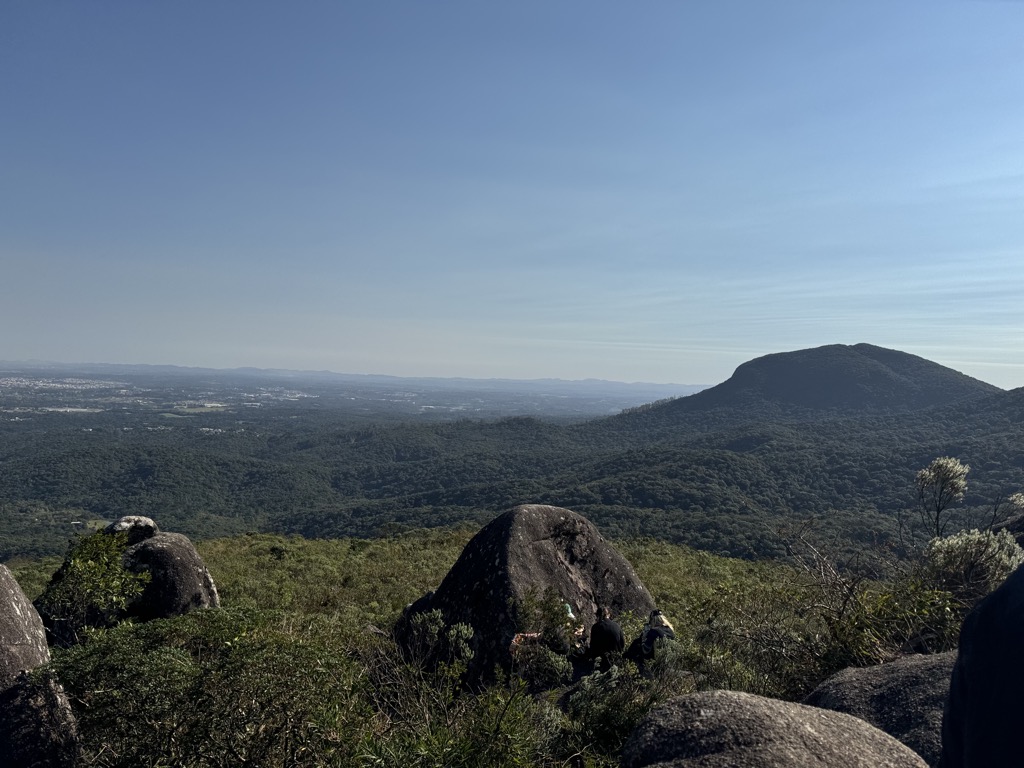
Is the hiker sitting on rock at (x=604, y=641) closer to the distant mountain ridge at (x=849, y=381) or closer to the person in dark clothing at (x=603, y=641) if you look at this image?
the person in dark clothing at (x=603, y=641)

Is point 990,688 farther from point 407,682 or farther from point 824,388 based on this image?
point 824,388

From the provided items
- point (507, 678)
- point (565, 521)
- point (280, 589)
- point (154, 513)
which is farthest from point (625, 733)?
point (154, 513)

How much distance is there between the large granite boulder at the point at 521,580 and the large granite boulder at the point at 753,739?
4.17 m

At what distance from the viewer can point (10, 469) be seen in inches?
6245

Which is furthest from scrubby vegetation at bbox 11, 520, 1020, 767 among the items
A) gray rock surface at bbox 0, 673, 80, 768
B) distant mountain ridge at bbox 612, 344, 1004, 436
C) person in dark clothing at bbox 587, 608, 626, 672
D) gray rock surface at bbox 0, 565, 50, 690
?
distant mountain ridge at bbox 612, 344, 1004, 436

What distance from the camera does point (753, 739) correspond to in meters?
4.31

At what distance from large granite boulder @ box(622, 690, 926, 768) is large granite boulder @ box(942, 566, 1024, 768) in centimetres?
47

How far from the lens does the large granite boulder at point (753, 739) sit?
4.17m

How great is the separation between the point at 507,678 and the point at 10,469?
211046 mm

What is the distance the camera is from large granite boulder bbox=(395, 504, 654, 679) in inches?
386

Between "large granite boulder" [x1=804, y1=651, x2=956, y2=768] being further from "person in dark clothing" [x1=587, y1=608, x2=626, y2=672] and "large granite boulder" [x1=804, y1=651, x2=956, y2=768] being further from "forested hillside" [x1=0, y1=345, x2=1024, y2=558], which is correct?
"forested hillside" [x1=0, y1=345, x2=1024, y2=558]

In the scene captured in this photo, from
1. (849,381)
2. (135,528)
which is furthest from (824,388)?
(135,528)

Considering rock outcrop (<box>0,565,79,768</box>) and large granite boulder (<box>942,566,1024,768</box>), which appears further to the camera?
rock outcrop (<box>0,565,79,768</box>)

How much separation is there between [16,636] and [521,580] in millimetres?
7428
